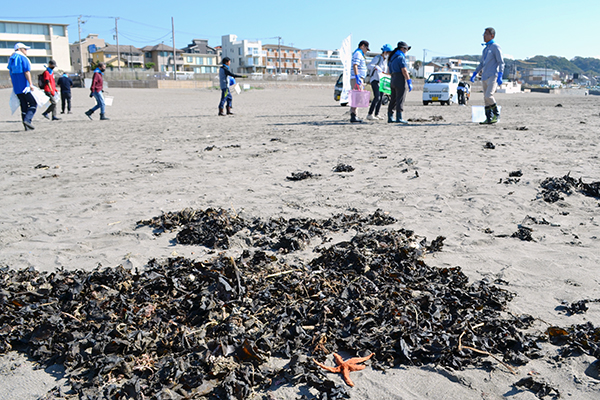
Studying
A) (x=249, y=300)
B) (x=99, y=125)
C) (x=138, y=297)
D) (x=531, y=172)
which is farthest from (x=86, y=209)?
(x=99, y=125)

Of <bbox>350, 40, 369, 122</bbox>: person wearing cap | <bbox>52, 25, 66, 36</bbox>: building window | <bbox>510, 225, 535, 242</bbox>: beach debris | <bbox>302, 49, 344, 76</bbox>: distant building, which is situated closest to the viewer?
<bbox>510, 225, 535, 242</bbox>: beach debris

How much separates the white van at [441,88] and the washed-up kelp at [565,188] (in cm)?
1861

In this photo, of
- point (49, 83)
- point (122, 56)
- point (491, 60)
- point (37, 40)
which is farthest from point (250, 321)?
point (122, 56)

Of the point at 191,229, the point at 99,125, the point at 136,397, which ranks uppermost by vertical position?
the point at 99,125

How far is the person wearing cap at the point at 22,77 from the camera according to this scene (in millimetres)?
10617

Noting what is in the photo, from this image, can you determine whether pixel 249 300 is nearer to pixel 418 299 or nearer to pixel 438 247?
pixel 418 299

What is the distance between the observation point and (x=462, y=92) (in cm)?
2339

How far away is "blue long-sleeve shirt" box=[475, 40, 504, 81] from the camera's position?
10.4 meters

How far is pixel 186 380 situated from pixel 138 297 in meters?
0.89

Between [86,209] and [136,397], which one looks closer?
[136,397]

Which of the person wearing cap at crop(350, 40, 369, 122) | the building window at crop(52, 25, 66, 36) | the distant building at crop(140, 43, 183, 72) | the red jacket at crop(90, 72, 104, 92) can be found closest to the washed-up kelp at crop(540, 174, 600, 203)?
Result: the person wearing cap at crop(350, 40, 369, 122)

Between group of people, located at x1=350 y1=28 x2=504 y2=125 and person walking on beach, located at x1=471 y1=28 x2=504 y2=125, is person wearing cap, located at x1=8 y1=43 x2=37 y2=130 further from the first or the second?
person walking on beach, located at x1=471 y1=28 x2=504 y2=125

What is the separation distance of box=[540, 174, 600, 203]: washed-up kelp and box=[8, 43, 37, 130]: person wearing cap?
35.0 ft

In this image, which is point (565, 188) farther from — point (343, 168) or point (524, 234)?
point (343, 168)
